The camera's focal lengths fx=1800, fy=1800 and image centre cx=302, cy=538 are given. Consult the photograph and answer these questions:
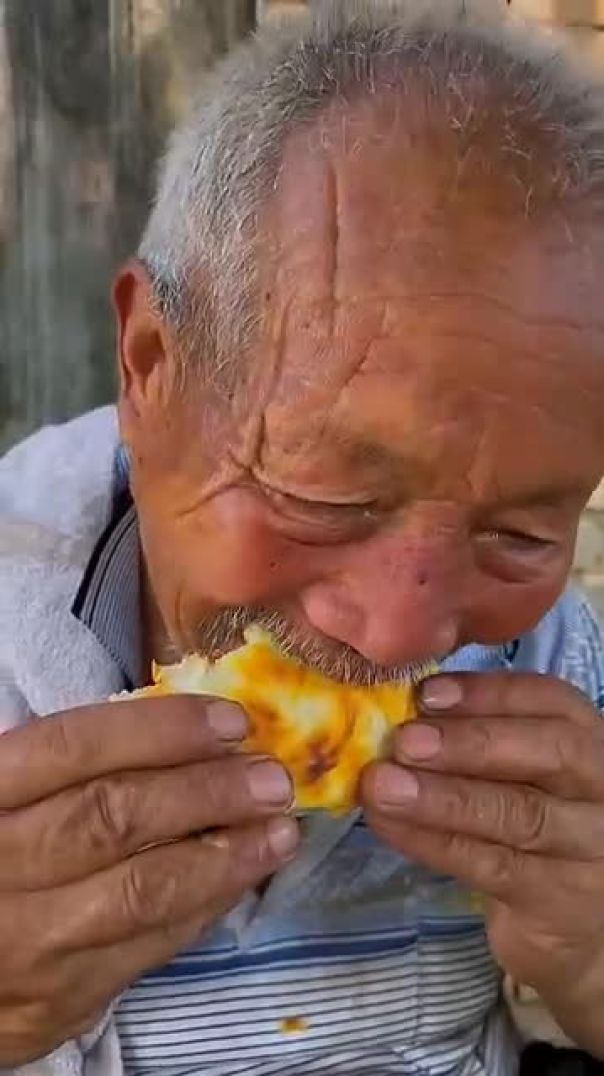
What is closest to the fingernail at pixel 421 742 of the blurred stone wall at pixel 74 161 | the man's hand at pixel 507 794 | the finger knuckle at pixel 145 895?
the man's hand at pixel 507 794

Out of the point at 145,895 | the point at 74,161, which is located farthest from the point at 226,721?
the point at 74,161

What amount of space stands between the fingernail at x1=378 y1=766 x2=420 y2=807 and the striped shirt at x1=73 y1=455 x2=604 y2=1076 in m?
0.34

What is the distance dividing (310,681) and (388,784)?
0.39 feet

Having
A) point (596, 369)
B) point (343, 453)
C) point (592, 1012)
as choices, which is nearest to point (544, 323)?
point (596, 369)

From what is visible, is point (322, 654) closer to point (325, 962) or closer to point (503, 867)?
point (503, 867)

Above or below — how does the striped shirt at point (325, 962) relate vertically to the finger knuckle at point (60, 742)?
below

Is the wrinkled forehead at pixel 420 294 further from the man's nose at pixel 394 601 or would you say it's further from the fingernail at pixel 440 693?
the fingernail at pixel 440 693

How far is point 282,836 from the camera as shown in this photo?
1493 millimetres

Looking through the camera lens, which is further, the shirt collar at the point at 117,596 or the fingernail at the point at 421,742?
the shirt collar at the point at 117,596

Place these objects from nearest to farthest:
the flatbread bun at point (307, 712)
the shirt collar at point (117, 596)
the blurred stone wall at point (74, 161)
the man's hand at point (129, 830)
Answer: the man's hand at point (129, 830) → the flatbread bun at point (307, 712) → the shirt collar at point (117, 596) → the blurred stone wall at point (74, 161)

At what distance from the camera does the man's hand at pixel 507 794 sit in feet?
4.95

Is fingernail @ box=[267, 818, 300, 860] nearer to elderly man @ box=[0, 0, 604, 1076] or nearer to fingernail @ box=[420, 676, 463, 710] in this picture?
elderly man @ box=[0, 0, 604, 1076]

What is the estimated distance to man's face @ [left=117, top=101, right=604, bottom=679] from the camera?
4.79 ft

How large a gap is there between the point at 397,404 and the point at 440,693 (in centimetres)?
25
